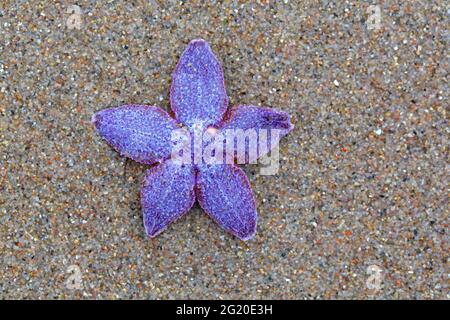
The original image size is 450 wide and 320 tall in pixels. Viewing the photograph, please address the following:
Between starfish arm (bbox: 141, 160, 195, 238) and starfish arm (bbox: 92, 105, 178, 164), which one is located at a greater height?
starfish arm (bbox: 92, 105, 178, 164)

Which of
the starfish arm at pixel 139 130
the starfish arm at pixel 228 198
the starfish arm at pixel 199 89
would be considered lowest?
the starfish arm at pixel 228 198

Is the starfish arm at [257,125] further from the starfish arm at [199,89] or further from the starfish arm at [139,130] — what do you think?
the starfish arm at [139,130]

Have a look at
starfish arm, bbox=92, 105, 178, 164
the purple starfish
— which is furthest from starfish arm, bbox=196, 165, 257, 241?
starfish arm, bbox=92, 105, 178, 164

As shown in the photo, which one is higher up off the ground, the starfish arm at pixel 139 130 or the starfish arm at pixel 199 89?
the starfish arm at pixel 199 89

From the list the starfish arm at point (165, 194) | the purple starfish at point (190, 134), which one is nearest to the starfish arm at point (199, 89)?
the purple starfish at point (190, 134)

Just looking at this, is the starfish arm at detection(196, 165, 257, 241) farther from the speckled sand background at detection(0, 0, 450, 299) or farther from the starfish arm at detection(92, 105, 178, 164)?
the starfish arm at detection(92, 105, 178, 164)
